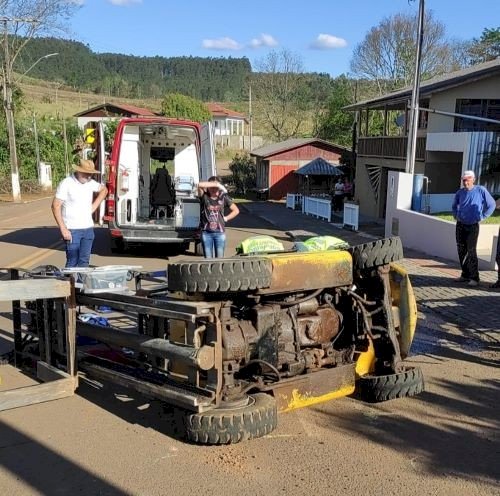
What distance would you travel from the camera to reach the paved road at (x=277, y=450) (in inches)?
131

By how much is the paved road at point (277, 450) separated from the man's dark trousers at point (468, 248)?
4171 mm

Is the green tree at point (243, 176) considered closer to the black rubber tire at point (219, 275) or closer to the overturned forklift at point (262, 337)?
the overturned forklift at point (262, 337)

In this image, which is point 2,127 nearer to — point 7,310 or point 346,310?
point 7,310

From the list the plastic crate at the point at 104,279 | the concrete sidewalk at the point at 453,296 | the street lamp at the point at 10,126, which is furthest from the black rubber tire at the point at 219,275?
the street lamp at the point at 10,126

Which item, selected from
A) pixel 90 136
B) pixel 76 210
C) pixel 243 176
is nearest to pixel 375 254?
pixel 76 210

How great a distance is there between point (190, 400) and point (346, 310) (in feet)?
4.85

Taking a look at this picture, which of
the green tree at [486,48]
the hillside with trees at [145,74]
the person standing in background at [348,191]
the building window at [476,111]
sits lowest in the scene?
the person standing in background at [348,191]

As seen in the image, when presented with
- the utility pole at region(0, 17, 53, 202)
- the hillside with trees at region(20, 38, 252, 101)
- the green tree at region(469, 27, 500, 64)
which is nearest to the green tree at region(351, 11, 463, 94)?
the green tree at region(469, 27, 500, 64)

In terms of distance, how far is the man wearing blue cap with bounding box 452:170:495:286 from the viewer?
345 inches

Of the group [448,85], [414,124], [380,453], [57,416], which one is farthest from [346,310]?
[448,85]

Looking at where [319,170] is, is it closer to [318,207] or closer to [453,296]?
[318,207]

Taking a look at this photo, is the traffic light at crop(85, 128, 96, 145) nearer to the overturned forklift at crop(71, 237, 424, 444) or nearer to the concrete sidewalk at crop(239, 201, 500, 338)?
the concrete sidewalk at crop(239, 201, 500, 338)

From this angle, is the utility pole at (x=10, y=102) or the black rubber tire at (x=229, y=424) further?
the utility pole at (x=10, y=102)

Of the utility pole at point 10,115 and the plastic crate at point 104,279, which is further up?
the utility pole at point 10,115
